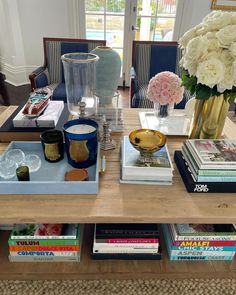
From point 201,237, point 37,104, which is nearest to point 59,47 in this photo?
point 37,104

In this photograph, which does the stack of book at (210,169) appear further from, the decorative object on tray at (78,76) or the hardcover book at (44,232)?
the decorative object on tray at (78,76)

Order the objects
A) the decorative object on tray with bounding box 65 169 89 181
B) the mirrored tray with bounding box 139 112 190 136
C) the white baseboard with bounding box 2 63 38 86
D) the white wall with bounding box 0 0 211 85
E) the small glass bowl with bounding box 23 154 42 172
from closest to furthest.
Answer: the decorative object on tray with bounding box 65 169 89 181
the small glass bowl with bounding box 23 154 42 172
the mirrored tray with bounding box 139 112 190 136
the white wall with bounding box 0 0 211 85
the white baseboard with bounding box 2 63 38 86

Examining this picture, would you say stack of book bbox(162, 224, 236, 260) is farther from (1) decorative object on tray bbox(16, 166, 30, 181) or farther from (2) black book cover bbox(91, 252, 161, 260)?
(1) decorative object on tray bbox(16, 166, 30, 181)

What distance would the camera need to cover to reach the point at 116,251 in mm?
945

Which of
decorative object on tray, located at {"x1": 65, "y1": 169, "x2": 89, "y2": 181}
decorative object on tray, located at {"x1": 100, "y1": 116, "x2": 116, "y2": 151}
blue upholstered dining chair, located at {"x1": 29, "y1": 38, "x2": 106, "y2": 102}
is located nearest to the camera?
decorative object on tray, located at {"x1": 65, "y1": 169, "x2": 89, "y2": 181}

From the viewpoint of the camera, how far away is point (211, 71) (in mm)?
822

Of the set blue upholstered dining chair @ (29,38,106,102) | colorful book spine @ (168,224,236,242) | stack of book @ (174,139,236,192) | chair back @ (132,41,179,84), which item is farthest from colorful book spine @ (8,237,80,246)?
chair back @ (132,41,179,84)

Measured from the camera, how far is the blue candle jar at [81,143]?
0.93 m

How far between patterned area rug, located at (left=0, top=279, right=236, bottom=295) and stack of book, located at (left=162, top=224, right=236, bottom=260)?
9 cm

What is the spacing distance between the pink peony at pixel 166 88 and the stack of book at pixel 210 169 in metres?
0.36

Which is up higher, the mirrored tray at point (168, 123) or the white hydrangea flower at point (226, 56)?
the white hydrangea flower at point (226, 56)

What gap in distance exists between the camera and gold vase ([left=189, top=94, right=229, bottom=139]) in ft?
3.26

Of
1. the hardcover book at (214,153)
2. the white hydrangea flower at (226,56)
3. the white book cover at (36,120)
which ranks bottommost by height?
the white book cover at (36,120)

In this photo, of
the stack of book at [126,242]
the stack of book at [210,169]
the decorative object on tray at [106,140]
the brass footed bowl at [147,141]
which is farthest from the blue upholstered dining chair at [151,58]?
the stack of book at [126,242]
